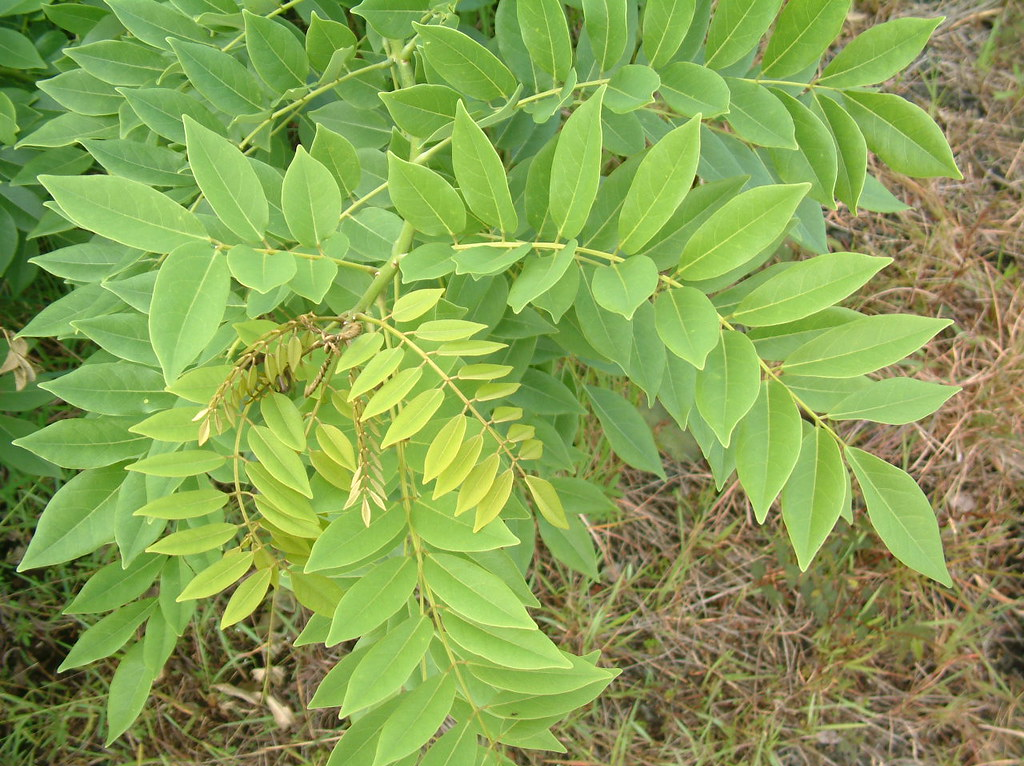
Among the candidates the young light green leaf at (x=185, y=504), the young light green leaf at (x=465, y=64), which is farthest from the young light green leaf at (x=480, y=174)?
the young light green leaf at (x=185, y=504)

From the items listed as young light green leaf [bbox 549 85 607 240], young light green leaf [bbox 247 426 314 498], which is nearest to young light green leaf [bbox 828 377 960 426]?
young light green leaf [bbox 549 85 607 240]

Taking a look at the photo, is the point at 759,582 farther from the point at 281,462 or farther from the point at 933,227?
the point at 281,462

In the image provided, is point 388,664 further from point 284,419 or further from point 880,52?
point 880,52

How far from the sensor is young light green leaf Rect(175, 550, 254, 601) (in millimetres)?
898

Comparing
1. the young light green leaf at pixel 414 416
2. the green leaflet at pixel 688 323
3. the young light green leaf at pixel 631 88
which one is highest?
the young light green leaf at pixel 631 88

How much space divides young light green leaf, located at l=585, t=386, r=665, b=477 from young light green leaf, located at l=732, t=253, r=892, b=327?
59cm

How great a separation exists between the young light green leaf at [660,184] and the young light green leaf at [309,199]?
0.30 metres

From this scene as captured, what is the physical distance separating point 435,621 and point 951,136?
2369mm

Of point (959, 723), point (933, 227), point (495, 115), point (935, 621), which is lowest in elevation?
point (959, 723)

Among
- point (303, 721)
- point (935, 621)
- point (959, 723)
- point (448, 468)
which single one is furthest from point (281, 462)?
point (959, 723)

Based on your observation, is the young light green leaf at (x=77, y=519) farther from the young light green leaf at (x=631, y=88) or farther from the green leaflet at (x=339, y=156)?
the young light green leaf at (x=631, y=88)

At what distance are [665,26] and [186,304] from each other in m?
0.60

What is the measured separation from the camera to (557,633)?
2164mm

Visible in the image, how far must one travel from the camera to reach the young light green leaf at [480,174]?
82cm
